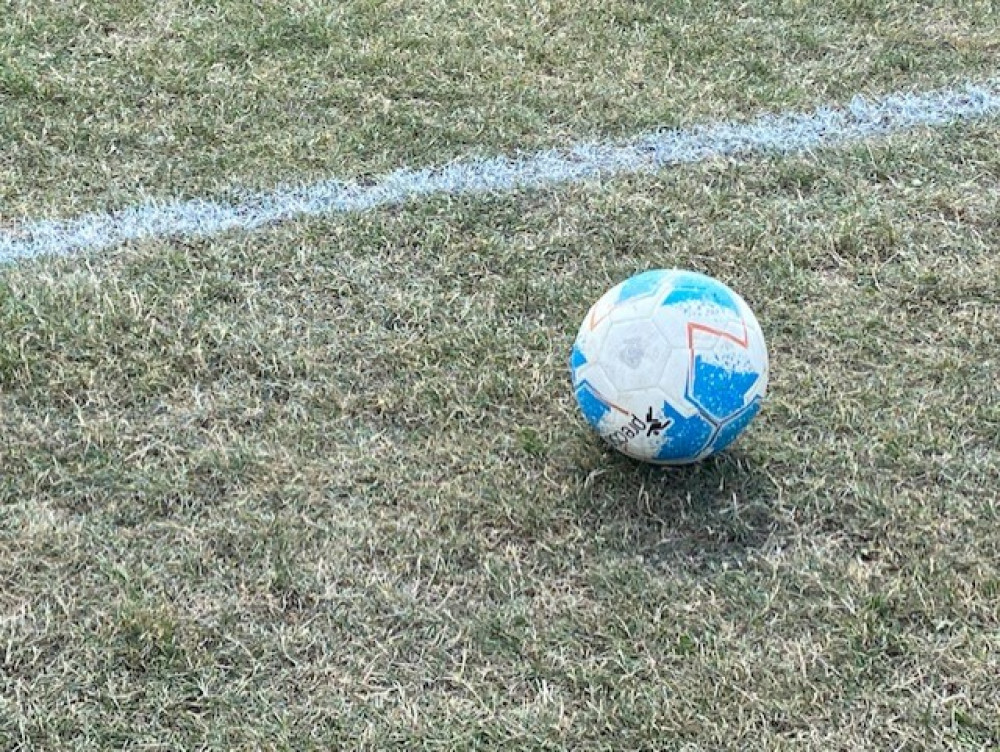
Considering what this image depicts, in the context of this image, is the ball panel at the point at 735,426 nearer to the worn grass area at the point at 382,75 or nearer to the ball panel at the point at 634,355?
the ball panel at the point at 634,355

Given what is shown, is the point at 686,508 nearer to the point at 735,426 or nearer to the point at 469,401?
the point at 735,426

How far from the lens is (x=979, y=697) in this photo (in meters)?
2.45

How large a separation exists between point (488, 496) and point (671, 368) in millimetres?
497

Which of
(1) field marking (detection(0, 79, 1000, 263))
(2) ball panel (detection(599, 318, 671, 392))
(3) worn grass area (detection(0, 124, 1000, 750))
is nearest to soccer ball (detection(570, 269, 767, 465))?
(2) ball panel (detection(599, 318, 671, 392))

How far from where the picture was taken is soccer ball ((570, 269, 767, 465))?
270 cm

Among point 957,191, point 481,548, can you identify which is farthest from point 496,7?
point 481,548

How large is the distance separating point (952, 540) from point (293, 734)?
54.8 inches

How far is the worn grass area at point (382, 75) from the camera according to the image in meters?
3.96

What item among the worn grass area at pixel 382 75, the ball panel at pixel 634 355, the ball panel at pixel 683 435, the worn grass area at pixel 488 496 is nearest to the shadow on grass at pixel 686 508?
the worn grass area at pixel 488 496

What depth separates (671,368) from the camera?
2688mm

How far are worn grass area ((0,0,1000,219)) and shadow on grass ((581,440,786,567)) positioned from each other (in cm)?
147

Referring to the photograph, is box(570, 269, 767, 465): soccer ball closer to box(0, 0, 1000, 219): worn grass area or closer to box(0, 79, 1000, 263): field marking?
box(0, 79, 1000, 263): field marking

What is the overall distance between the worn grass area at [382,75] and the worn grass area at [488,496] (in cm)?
39

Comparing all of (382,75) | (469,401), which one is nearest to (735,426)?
(469,401)
